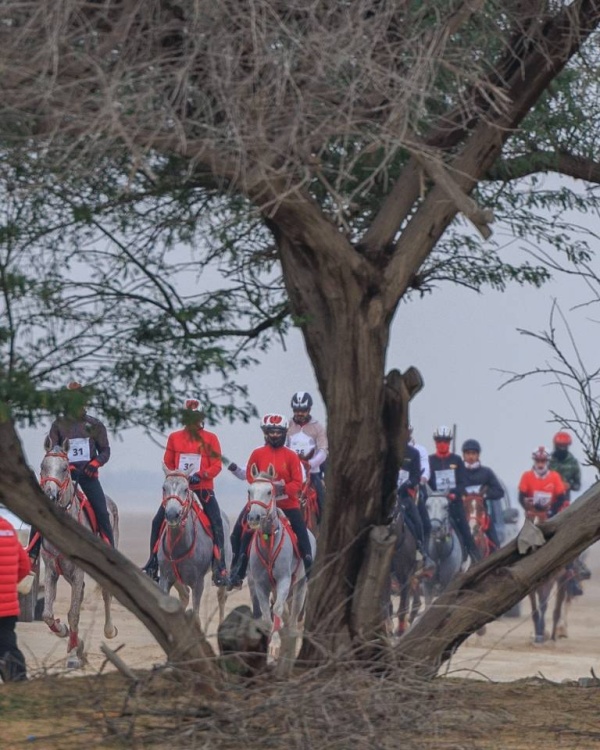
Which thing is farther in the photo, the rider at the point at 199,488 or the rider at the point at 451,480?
the rider at the point at 451,480

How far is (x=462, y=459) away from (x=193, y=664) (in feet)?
47.1

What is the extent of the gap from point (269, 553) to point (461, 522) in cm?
512

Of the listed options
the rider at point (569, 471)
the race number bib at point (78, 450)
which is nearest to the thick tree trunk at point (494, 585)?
the race number bib at point (78, 450)

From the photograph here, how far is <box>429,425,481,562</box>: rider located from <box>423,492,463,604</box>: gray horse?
0.29 metres

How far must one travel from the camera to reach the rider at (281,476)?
18531 mm

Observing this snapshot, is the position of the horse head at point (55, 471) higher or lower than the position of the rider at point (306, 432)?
lower

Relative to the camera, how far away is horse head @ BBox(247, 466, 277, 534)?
17.7 metres

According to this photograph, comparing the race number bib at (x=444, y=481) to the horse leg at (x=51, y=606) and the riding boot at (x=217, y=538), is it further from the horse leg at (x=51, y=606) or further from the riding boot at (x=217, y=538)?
the horse leg at (x=51, y=606)

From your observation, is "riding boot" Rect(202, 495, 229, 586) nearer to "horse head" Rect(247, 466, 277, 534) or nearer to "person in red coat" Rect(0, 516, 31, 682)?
"horse head" Rect(247, 466, 277, 534)

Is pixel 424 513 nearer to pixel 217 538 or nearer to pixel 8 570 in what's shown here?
pixel 217 538

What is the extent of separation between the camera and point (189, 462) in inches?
725

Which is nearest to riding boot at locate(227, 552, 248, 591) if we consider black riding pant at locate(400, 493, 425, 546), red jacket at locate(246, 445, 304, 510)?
red jacket at locate(246, 445, 304, 510)

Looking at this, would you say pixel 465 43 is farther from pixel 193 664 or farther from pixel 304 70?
pixel 193 664

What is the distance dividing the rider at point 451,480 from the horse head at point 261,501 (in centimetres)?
519
